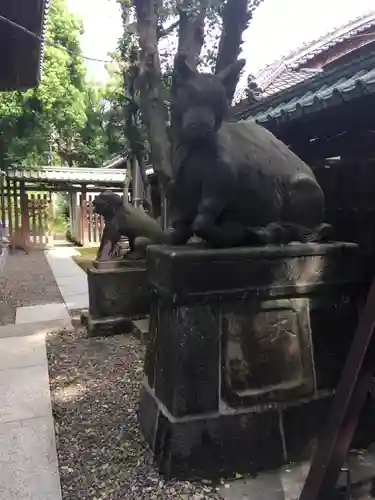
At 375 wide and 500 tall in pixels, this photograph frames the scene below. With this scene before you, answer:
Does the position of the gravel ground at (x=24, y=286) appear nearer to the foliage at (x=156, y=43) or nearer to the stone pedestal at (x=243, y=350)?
the foliage at (x=156, y=43)

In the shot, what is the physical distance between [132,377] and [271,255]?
2.25 meters

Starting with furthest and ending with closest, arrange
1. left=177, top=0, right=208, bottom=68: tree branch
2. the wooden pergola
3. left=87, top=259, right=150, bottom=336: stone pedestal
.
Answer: the wooden pergola
left=177, top=0, right=208, bottom=68: tree branch
left=87, top=259, right=150, bottom=336: stone pedestal

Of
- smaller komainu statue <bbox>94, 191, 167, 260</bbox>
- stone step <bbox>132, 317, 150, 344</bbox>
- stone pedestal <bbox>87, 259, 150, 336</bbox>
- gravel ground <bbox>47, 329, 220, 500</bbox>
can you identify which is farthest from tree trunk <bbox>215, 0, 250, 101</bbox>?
gravel ground <bbox>47, 329, 220, 500</bbox>

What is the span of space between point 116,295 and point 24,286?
436 centimetres

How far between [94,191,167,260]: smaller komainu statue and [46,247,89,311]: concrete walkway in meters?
1.83

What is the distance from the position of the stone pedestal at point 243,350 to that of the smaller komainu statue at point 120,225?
118 inches

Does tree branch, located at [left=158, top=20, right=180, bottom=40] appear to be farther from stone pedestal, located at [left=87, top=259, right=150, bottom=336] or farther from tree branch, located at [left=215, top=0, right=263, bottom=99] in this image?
stone pedestal, located at [left=87, top=259, right=150, bottom=336]

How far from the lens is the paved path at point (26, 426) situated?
258cm

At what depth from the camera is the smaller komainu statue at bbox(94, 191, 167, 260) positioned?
5961mm

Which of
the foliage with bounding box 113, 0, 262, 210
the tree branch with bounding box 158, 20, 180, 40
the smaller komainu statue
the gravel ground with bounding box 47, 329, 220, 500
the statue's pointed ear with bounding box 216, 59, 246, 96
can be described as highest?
the tree branch with bounding box 158, 20, 180, 40

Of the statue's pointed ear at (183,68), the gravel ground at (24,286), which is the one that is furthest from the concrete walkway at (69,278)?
the statue's pointed ear at (183,68)

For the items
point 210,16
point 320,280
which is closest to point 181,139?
point 320,280

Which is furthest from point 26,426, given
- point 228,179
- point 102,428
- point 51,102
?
point 51,102

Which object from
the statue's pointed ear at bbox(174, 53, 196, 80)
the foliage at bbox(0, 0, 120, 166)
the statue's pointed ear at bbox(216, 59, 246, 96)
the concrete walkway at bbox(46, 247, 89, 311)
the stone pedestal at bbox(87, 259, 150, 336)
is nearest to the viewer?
the statue's pointed ear at bbox(174, 53, 196, 80)
